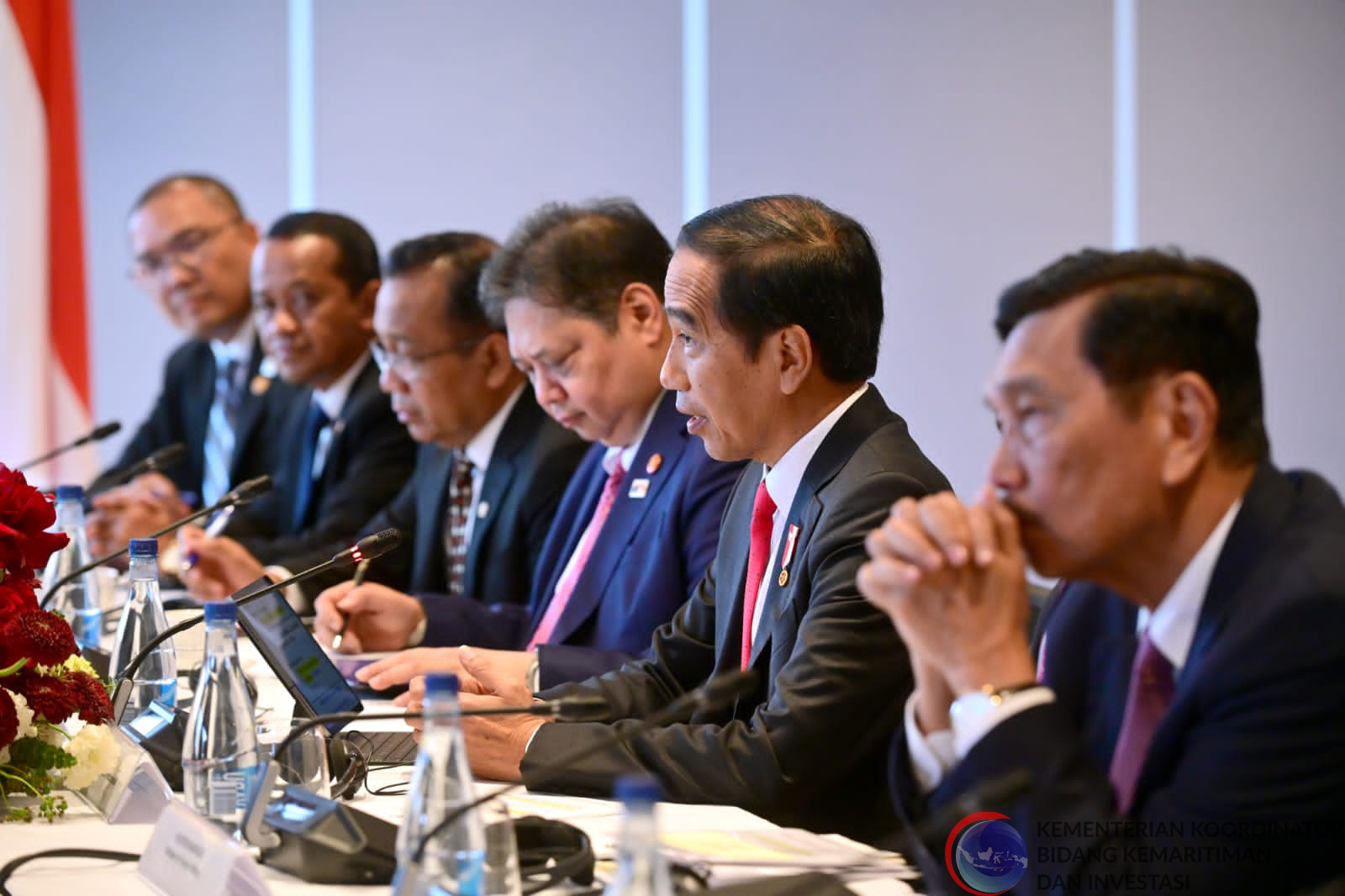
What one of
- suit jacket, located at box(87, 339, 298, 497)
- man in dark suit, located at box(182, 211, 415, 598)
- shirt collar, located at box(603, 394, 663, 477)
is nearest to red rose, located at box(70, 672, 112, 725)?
shirt collar, located at box(603, 394, 663, 477)

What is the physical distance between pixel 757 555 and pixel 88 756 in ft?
3.17

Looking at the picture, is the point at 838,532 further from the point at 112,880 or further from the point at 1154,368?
the point at 112,880

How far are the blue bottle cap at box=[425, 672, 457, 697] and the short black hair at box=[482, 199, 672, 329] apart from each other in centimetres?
167

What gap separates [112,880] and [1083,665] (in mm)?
1064

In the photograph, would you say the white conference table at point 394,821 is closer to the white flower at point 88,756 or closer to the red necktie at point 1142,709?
the white flower at point 88,756

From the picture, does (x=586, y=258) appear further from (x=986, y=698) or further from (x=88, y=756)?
(x=986, y=698)

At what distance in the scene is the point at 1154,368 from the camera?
4.62 ft

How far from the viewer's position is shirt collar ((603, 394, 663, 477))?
117 inches

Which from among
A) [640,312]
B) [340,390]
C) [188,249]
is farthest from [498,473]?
[188,249]

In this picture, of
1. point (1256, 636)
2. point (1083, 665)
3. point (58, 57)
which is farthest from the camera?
point (58, 57)

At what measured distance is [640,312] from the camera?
2.96m

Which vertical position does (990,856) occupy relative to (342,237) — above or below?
below

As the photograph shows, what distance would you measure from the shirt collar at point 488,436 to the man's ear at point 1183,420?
7.82 feet

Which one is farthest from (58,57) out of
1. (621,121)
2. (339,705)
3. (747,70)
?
(339,705)
